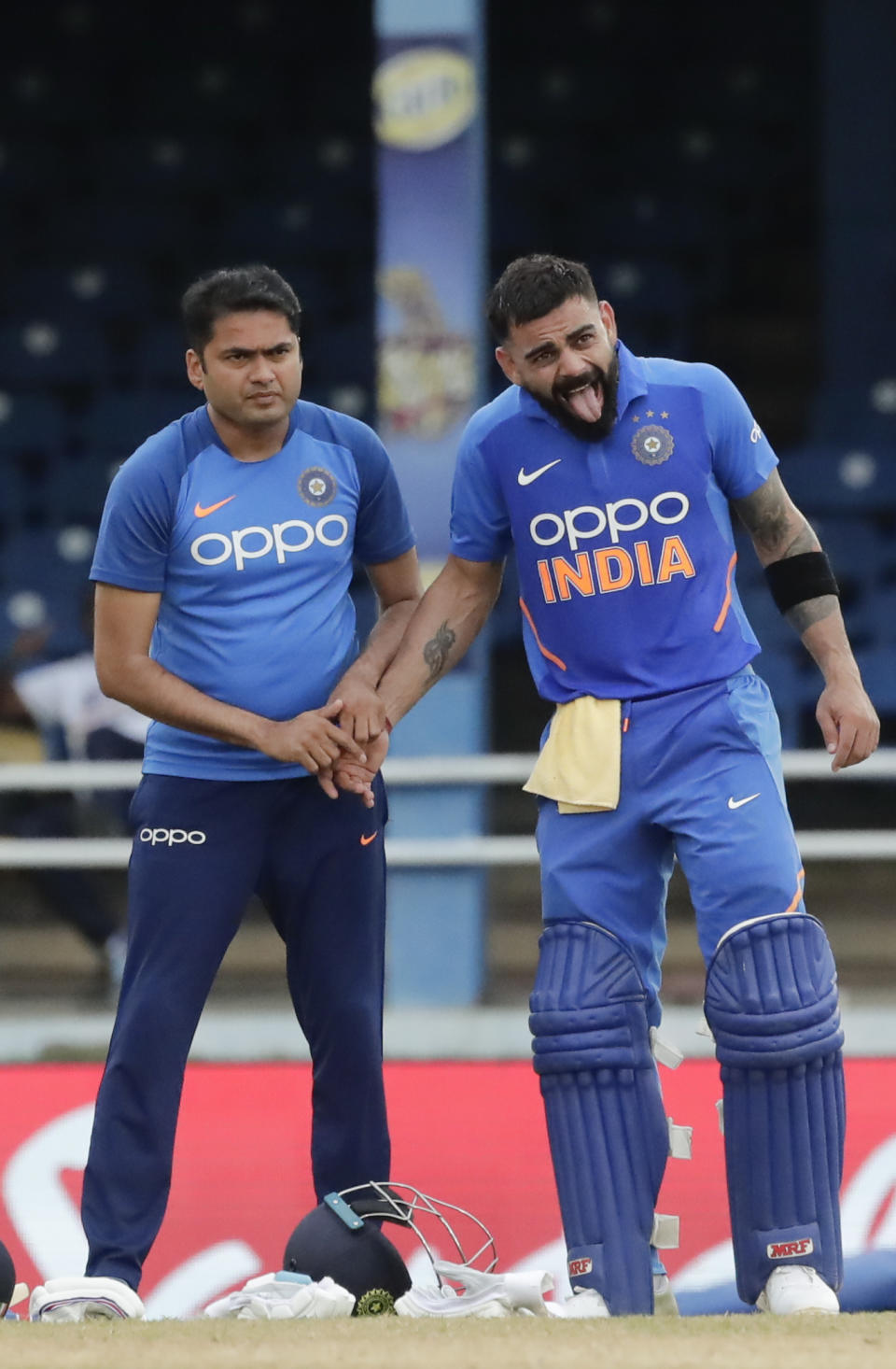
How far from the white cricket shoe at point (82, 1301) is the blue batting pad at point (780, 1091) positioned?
1073 mm

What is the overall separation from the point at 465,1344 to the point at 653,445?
1.58 meters

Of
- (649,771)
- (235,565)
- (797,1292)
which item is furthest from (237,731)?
(797,1292)

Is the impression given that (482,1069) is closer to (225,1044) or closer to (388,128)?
(225,1044)

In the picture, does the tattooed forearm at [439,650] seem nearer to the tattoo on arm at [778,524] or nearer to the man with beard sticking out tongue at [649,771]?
the man with beard sticking out tongue at [649,771]

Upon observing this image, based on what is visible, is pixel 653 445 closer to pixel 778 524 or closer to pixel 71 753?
pixel 778 524

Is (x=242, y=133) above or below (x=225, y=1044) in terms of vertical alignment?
above

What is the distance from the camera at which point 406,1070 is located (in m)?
4.49

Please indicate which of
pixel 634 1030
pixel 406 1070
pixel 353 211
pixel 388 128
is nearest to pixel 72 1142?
pixel 406 1070

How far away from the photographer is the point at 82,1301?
3229 mm

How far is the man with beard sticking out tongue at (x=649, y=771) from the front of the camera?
10.4 feet

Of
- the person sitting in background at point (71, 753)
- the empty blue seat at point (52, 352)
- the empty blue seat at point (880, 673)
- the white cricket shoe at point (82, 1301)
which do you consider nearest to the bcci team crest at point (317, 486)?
the white cricket shoe at point (82, 1301)

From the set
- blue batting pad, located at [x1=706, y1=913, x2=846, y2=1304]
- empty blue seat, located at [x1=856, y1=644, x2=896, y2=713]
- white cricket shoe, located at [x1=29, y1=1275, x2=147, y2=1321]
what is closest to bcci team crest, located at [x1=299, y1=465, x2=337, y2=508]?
blue batting pad, located at [x1=706, y1=913, x2=846, y2=1304]

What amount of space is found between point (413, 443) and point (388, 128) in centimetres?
103

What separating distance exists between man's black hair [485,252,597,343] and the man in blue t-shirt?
39 cm
